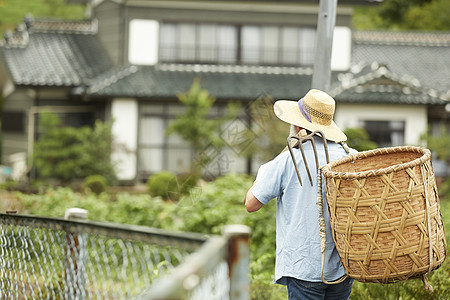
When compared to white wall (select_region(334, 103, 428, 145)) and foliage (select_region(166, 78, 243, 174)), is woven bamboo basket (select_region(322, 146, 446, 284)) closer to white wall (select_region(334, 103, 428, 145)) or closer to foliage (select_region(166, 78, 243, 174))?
foliage (select_region(166, 78, 243, 174))

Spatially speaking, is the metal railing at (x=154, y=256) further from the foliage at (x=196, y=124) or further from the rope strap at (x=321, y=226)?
the foliage at (x=196, y=124)

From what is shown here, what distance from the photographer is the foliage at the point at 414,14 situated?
29.0m

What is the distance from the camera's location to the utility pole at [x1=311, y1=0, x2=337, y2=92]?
4.98 m

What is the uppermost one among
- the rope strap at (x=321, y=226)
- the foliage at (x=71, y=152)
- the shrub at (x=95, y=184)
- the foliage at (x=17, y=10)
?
the foliage at (x=17, y=10)

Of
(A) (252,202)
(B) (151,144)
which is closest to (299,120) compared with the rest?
(A) (252,202)

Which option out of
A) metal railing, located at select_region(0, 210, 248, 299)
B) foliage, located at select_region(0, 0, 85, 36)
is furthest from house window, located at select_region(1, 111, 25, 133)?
metal railing, located at select_region(0, 210, 248, 299)

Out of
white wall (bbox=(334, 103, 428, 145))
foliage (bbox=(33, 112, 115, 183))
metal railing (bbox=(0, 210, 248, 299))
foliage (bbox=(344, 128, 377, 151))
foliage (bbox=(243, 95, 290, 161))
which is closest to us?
Result: metal railing (bbox=(0, 210, 248, 299))

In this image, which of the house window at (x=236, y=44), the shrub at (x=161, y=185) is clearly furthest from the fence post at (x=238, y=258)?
the house window at (x=236, y=44)

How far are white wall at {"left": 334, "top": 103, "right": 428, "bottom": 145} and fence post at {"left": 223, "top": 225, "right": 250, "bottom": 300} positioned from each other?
15.8 meters

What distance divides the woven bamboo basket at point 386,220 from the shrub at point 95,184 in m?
11.4

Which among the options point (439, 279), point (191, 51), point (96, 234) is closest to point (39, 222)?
point (96, 234)

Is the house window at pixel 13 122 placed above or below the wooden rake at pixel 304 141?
below

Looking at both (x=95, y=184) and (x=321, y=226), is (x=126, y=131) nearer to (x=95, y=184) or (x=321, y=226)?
(x=95, y=184)

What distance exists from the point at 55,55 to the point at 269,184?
15.4 m
